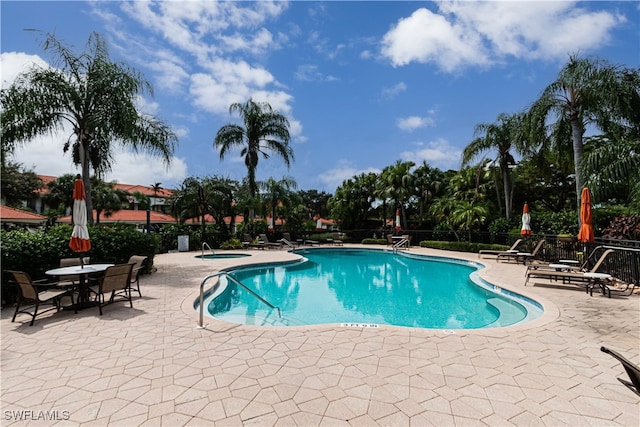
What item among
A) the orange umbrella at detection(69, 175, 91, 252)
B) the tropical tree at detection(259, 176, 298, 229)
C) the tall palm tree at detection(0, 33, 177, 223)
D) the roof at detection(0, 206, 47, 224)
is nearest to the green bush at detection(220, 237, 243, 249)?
the tropical tree at detection(259, 176, 298, 229)

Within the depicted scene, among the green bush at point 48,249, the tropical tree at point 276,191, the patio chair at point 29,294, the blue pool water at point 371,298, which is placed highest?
the tropical tree at point 276,191

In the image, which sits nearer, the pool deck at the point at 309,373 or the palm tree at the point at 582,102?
the pool deck at the point at 309,373

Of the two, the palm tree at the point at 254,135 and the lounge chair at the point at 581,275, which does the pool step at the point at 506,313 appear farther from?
the palm tree at the point at 254,135

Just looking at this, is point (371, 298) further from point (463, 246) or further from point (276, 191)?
point (276, 191)

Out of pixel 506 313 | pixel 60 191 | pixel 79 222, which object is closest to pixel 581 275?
pixel 506 313

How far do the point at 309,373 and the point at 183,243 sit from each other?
1682cm

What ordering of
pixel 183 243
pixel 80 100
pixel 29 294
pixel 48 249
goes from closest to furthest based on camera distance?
1. pixel 29 294
2. pixel 48 249
3. pixel 80 100
4. pixel 183 243

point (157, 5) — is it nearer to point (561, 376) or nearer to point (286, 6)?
point (286, 6)

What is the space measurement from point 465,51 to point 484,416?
32.4 ft

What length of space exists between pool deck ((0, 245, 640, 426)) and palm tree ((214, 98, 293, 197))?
16.0 metres

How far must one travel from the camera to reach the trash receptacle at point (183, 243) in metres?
18.3

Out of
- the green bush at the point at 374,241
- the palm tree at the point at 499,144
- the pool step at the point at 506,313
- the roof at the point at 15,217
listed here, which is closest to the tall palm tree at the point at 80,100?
the pool step at the point at 506,313

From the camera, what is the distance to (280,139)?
824 inches

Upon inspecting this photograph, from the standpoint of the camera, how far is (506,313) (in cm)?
720
